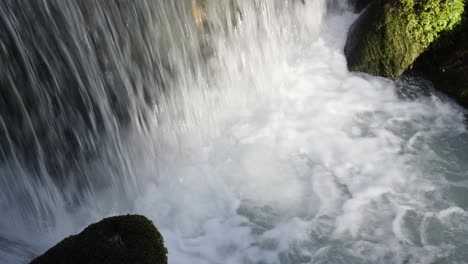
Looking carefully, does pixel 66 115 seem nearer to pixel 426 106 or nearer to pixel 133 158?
pixel 133 158

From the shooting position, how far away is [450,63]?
726 cm

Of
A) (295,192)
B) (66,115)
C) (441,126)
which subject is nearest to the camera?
(66,115)

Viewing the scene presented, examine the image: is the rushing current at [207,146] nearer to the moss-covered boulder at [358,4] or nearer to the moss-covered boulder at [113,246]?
the moss-covered boulder at [113,246]

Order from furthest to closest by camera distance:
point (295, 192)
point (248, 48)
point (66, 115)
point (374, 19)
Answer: point (248, 48) < point (374, 19) < point (295, 192) < point (66, 115)

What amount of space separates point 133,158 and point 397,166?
373 centimetres

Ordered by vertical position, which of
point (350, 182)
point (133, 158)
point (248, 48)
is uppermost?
point (248, 48)

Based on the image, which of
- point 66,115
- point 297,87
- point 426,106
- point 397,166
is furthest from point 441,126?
point 66,115

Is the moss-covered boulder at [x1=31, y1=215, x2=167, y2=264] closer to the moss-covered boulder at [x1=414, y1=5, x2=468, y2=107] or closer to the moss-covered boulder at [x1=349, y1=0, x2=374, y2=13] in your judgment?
A: the moss-covered boulder at [x1=414, y1=5, x2=468, y2=107]

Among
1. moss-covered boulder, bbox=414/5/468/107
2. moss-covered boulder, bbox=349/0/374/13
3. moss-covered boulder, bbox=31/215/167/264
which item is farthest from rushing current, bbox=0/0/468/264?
moss-covered boulder, bbox=349/0/374/13

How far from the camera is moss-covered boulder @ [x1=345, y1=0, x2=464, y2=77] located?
7.24 m

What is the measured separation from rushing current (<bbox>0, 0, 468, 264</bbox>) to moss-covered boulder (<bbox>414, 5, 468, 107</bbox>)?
0.23 m

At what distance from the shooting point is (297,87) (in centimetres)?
814

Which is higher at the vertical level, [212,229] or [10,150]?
[10,150]

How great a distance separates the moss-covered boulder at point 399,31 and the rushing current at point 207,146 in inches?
12.4
